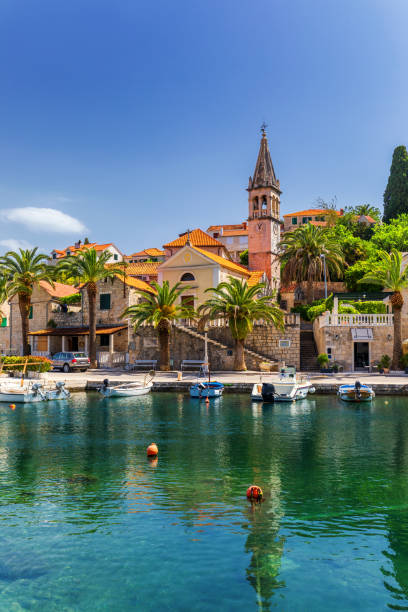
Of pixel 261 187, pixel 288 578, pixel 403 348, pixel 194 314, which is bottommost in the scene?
pixel 288 578

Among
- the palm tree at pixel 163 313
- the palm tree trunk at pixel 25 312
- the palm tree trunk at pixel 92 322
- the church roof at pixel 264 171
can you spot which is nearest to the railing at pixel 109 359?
the palm tree trunk at pixel 92 322

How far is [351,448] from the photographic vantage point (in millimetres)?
18672

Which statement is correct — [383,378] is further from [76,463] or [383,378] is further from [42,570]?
[42,570]

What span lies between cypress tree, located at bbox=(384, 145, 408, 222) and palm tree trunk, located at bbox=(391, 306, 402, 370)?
131 ft

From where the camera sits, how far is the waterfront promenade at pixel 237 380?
3216cm

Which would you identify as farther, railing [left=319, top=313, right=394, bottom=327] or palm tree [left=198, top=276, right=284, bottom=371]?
palm tree [left=198, top=276, right=284, bottom=371]

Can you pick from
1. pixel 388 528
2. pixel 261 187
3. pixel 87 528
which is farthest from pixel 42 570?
pixel 261 187

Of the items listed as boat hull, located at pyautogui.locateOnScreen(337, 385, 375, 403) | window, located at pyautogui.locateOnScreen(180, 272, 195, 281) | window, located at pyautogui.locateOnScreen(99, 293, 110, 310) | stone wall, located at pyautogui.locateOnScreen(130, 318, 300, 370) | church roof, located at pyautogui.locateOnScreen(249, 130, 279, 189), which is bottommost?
boat hull, located at pyautogui.locateOnScreen(337, 385, 375, 403)

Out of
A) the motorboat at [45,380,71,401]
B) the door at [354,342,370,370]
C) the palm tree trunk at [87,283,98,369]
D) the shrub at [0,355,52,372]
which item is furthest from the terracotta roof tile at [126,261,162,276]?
the motorboat at [45,380,71,401]

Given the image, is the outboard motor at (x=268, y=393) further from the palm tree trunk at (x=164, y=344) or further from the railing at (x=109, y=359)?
the railing at (x=109, y=359)

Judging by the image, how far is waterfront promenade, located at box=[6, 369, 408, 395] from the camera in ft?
105

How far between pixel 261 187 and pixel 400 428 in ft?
156

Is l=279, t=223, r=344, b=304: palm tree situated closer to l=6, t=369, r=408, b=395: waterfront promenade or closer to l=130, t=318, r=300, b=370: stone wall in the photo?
l=130, t=318, r=300, b=370: stone wall

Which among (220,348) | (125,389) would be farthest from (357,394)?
(220,348)
